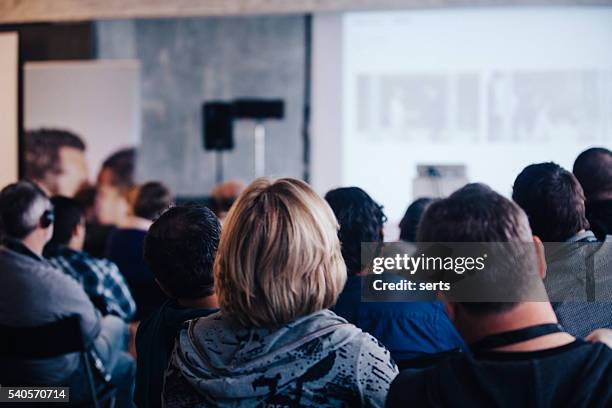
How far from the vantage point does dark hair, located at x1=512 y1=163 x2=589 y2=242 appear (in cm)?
183

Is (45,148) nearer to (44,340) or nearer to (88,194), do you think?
(88,194)

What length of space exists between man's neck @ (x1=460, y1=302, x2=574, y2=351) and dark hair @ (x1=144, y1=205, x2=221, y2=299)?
0.82m

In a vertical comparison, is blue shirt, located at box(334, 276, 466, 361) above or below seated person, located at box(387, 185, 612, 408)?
below

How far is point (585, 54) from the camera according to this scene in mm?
5336

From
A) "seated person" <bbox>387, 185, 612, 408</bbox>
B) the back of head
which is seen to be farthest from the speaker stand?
"seated person" <bbox>387, 185, 612, 408</bbox>

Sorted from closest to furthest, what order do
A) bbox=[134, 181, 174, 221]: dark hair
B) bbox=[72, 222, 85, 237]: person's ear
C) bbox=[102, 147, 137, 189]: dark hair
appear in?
bbox=[72, 222, 85, 237]: person's ear, bbox=[134, 181, 174, 221]: dark hair, bbox=[102, 147, 137, 189]: dark hair

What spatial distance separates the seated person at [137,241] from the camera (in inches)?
154

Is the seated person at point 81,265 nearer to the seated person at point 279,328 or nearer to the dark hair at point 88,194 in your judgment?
the seated person at point 279,328

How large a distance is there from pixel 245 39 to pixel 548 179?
5384 mm

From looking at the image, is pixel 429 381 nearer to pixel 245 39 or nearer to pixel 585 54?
pixel 585 54

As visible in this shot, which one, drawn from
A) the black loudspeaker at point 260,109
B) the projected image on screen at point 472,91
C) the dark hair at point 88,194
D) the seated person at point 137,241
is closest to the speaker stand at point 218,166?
the black loudspeaker at point 260,109

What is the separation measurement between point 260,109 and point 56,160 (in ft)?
6.70

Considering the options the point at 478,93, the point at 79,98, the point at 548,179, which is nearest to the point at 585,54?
the point at 478,93

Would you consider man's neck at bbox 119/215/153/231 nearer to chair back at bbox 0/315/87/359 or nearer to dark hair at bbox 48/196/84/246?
dark hair at bbox 48/196/84/246
